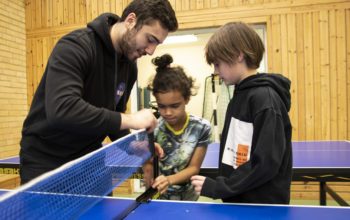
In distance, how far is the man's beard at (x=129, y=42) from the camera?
5.50 ft

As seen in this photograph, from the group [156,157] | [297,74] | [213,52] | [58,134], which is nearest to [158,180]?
[156,157]

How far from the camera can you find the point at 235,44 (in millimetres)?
1562

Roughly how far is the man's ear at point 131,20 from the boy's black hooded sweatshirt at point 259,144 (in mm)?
667

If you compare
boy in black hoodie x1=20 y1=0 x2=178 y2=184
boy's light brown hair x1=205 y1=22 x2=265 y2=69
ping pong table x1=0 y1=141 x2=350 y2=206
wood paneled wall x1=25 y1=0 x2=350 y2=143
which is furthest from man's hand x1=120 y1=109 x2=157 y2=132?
wood paneled wall x1=25 y1=0 x2=350 y2=143

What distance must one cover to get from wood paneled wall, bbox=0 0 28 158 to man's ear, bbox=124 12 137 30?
512cm

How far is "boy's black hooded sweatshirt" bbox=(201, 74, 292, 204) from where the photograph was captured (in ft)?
4.38

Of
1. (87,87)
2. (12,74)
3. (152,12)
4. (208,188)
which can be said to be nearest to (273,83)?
(208,188)

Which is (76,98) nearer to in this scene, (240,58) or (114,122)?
(114,122)

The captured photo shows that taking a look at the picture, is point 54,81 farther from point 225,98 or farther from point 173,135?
point 225,98

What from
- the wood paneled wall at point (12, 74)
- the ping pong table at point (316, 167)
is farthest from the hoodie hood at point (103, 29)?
the wood paneled wall at point (12, 74)

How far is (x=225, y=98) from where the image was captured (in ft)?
24.4

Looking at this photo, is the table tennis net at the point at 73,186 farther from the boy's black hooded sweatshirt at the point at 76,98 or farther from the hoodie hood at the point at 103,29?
the hoodie hood at the point at 103,29

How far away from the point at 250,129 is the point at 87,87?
0.90m

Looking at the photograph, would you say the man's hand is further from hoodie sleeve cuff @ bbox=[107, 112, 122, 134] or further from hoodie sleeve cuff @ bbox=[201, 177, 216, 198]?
hoodie sleeve cuff @ bbox=[201, 177, 216, 198]
